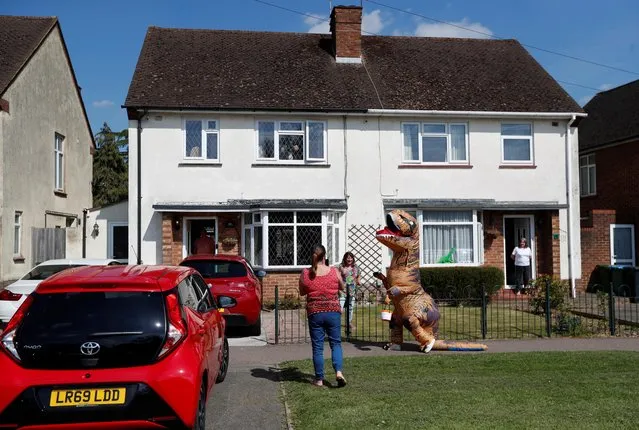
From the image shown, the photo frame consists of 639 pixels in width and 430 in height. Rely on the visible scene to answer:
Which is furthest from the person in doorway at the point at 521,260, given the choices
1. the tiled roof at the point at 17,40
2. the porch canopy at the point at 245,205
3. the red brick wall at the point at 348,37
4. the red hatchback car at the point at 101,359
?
the tiled roof at the point at 17,40

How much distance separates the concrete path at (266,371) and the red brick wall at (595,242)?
31.1 ft

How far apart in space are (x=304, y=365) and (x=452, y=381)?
7.08ft

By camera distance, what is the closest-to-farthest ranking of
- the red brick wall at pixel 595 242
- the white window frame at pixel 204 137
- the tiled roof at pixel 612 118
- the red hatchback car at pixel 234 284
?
the red hatchback car at pixel 234 284 → the white window frame at pixel 204 137 → the red brick wall at pixel 595 242 → the tiled roof at pixel 612 118

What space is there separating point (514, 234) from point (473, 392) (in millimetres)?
13193

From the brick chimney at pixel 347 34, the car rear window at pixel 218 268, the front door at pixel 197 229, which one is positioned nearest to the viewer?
the car rear window at pixel 218 268

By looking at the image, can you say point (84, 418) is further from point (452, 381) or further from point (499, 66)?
point (499, 66)

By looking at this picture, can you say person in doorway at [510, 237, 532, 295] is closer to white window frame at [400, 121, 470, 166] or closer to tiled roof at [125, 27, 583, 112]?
white window frame at [400, 121, 470, 166]

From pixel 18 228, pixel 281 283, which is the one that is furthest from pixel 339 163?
pixel 18 228

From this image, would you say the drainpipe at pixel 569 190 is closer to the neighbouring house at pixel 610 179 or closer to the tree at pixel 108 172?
the neighbouring house at pixel 610 179

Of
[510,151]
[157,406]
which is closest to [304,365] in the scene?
[157,406]

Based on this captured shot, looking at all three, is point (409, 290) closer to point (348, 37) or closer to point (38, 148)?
point (348, 37)

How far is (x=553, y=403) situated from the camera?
657 centimetres

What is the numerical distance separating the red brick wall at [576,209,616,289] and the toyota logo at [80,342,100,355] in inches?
702

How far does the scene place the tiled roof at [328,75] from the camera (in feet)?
59.3
